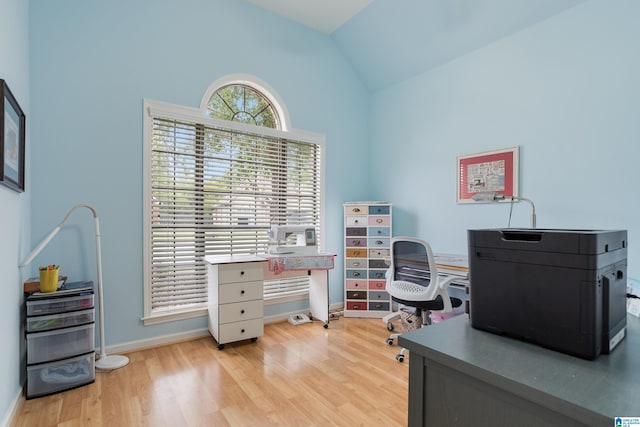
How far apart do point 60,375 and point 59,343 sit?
22cm

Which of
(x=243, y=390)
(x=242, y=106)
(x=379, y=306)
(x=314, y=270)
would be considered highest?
(x=242, y=106)

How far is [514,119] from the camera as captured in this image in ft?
10.1

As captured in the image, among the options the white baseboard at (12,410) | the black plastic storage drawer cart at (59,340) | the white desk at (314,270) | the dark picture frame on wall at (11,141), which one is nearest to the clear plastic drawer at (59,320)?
the black plastic storage drawer cart at (59,340)

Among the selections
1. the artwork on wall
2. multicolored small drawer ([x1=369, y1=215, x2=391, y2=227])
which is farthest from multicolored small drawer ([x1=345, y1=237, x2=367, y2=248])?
the artwork on wall

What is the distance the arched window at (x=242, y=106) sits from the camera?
3482 mm

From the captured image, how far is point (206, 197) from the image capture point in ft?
10.9

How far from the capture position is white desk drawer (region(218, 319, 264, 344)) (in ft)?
9.61

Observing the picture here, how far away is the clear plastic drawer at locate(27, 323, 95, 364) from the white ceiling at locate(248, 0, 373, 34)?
140 inches

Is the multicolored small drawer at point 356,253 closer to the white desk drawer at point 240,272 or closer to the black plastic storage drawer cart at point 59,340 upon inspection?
the white desk drawer at point 240,272

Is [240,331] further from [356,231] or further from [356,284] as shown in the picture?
[356,231]

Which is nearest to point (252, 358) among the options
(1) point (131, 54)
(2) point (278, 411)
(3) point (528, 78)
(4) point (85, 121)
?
(2) point (278, 411)

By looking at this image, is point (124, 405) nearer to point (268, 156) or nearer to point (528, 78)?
point (268, 156)

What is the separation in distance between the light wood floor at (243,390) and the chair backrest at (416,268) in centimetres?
64

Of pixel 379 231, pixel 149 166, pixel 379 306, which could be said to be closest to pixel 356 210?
pixel 379 231
